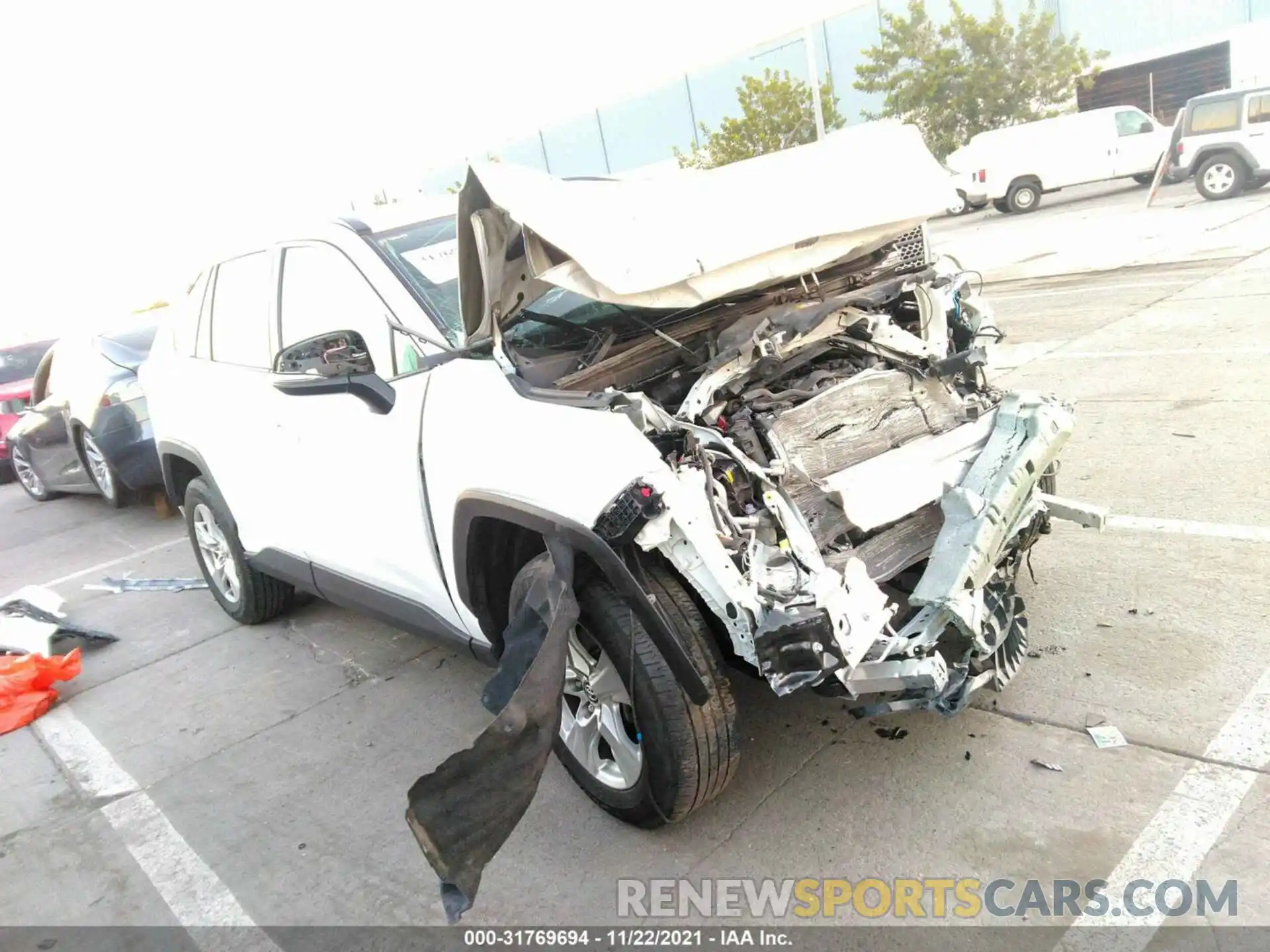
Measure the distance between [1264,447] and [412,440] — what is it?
451cm

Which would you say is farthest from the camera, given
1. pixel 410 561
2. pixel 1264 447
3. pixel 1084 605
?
pixel 1264 447

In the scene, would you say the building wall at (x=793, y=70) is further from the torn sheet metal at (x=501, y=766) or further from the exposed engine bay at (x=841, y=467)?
the torn sheet metal at (x=501, y=766)

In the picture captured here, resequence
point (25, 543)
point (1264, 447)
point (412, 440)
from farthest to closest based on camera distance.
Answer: point (25, 543) → point (1264, 447) → point (412, 440)

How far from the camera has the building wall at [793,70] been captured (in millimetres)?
27812

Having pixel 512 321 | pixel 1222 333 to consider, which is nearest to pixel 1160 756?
pixel 512 321

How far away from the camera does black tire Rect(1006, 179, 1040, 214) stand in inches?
834

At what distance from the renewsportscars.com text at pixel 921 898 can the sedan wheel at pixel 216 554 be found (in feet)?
11.1

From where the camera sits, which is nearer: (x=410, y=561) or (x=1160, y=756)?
(x=1160, y=756)

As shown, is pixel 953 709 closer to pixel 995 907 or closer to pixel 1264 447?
pixel 995 907

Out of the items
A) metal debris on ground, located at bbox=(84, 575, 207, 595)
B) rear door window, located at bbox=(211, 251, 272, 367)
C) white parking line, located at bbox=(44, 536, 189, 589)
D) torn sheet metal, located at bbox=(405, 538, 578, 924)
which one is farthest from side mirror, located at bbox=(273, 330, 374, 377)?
white parking line, located at bbox=(44, 536, 189, 589)

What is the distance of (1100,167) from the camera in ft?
67.6

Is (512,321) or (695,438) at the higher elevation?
(512,321)

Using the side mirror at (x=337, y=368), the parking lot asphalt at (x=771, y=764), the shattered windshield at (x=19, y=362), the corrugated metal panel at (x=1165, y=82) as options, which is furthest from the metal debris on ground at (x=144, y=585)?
the corrugated metal panel at (x=1165, y=82)

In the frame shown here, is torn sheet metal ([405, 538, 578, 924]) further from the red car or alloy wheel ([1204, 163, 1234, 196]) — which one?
alloy wheel ([1204, 163, 1234, 196])
